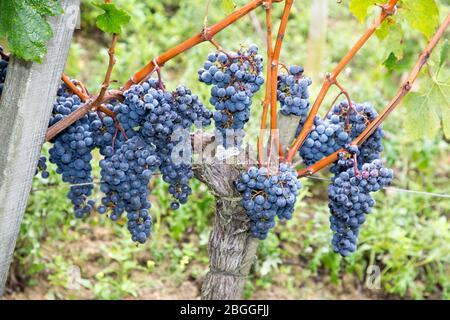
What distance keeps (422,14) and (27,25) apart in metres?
1.12

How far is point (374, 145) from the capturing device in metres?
2.09

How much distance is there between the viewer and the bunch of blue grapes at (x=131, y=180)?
1877 millimetres

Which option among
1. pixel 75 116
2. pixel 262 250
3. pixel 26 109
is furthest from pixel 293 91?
pixel 262 250

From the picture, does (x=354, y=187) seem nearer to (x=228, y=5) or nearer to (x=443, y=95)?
(x=443, y=95)

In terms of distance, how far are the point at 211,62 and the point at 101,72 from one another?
2.88 m

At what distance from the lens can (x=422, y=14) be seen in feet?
6.74

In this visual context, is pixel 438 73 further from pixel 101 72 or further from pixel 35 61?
pixel 101 72

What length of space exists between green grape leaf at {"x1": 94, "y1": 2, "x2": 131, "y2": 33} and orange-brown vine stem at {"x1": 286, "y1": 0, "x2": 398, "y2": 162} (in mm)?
590

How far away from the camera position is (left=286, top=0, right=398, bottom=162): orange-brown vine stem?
6.49ft

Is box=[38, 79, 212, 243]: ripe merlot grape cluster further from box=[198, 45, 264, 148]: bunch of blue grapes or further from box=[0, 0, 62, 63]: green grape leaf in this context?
box=[0, 0, 62, 63]: green grape leaf

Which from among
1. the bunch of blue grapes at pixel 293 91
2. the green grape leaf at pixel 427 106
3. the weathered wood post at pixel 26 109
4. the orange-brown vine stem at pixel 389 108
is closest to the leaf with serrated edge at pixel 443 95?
the green grape leaf at pixel 427 106

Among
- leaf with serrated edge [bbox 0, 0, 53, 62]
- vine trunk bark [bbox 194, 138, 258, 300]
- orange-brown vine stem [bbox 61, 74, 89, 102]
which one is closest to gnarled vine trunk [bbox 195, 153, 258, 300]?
vine trunk bark [bbox 194, 138, 258, 300]
